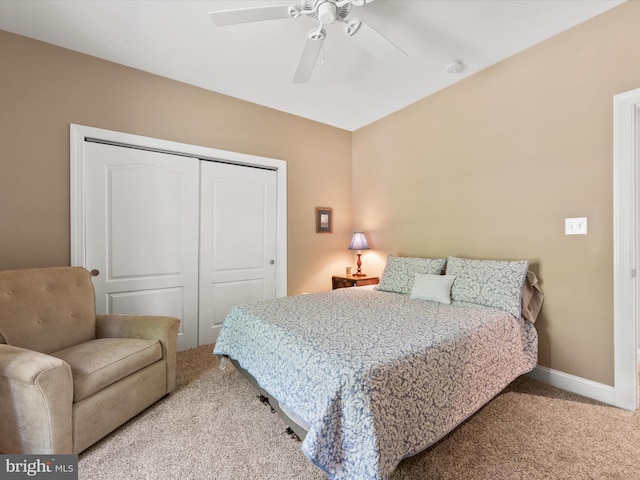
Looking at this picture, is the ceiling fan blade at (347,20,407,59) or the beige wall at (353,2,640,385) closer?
the ceiling fan blade at (347,20,407,59)

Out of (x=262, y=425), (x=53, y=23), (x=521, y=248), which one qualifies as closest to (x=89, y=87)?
(x=53, y=23)

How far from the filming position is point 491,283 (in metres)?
2.27

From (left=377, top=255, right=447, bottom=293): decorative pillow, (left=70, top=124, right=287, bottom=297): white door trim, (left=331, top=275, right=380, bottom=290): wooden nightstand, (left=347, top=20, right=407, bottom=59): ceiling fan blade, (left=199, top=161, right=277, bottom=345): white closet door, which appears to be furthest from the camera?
(left=331, top=275, right=380, bottom=290): wooden nightstand

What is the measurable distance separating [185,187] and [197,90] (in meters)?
1.01

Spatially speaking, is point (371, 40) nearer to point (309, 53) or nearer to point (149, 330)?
point (309, 53)

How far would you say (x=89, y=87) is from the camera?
249 cm

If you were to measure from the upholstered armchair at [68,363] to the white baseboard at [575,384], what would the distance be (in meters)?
2.84

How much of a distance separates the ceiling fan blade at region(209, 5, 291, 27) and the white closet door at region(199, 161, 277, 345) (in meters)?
1.70

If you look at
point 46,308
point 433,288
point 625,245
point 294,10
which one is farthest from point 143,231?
point 625,245

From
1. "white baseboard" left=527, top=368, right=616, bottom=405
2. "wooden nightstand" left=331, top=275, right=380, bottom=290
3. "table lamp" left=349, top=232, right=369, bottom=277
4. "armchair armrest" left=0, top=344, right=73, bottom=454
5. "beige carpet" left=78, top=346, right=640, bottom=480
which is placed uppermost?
"table lamp" left=349, top=232, right=369, bottom=277

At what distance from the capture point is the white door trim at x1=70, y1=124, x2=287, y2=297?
7.91 ft

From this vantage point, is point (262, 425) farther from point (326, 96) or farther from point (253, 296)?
point (326, 96)

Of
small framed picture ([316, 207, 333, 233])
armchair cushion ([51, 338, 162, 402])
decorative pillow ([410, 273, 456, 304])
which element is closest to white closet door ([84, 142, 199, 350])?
armchair cushion ([51, 338, 162, 402])

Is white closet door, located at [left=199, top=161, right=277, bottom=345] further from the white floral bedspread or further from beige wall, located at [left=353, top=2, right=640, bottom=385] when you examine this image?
beige wall, located at [left=353, top=2, right=640, bottom=385]
